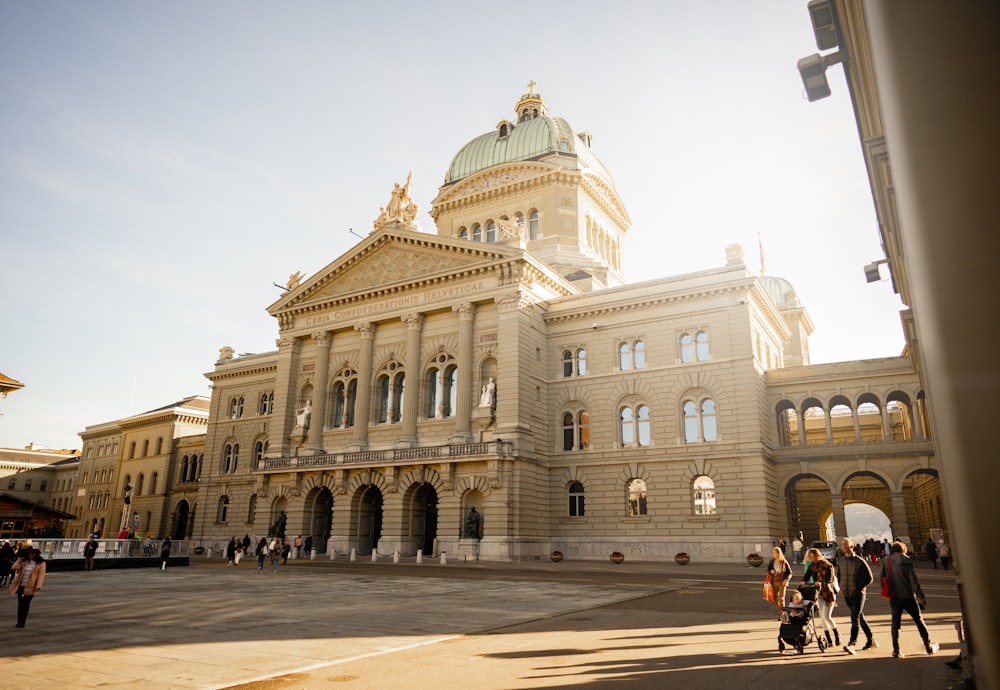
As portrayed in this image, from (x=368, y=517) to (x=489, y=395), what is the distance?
464 inches

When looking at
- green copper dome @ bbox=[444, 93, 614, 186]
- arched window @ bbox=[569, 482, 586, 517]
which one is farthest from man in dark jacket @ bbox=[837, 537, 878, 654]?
green copper dome @ bbox=[444, 93, 614, 186]

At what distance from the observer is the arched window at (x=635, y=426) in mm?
41375

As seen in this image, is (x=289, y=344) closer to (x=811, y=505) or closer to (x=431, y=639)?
(x=811, y=505)

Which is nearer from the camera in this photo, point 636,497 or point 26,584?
point 26,584

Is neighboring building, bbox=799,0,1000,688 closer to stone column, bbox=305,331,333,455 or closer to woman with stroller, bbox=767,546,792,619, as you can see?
woman with stroller, bbox=767,546,792,619

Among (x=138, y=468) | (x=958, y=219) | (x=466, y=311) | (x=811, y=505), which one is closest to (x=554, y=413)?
(x=466, y=311)

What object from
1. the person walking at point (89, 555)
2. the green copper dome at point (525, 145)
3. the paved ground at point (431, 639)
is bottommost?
the paved ground at point (431, 639)

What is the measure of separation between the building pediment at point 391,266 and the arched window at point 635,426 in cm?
1141

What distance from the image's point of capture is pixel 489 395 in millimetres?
42562

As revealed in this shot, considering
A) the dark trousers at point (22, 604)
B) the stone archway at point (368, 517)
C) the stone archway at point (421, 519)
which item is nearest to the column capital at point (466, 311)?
the stone archway at point (421, 519)

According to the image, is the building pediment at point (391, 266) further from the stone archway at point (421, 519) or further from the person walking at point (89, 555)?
the person walking at point (89, 555)

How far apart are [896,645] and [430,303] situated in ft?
122

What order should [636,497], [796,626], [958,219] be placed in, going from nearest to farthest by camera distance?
1. [958,219]
2. [796,626]
3. [636,497]

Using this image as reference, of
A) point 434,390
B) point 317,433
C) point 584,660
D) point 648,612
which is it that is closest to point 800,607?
point 584,660
